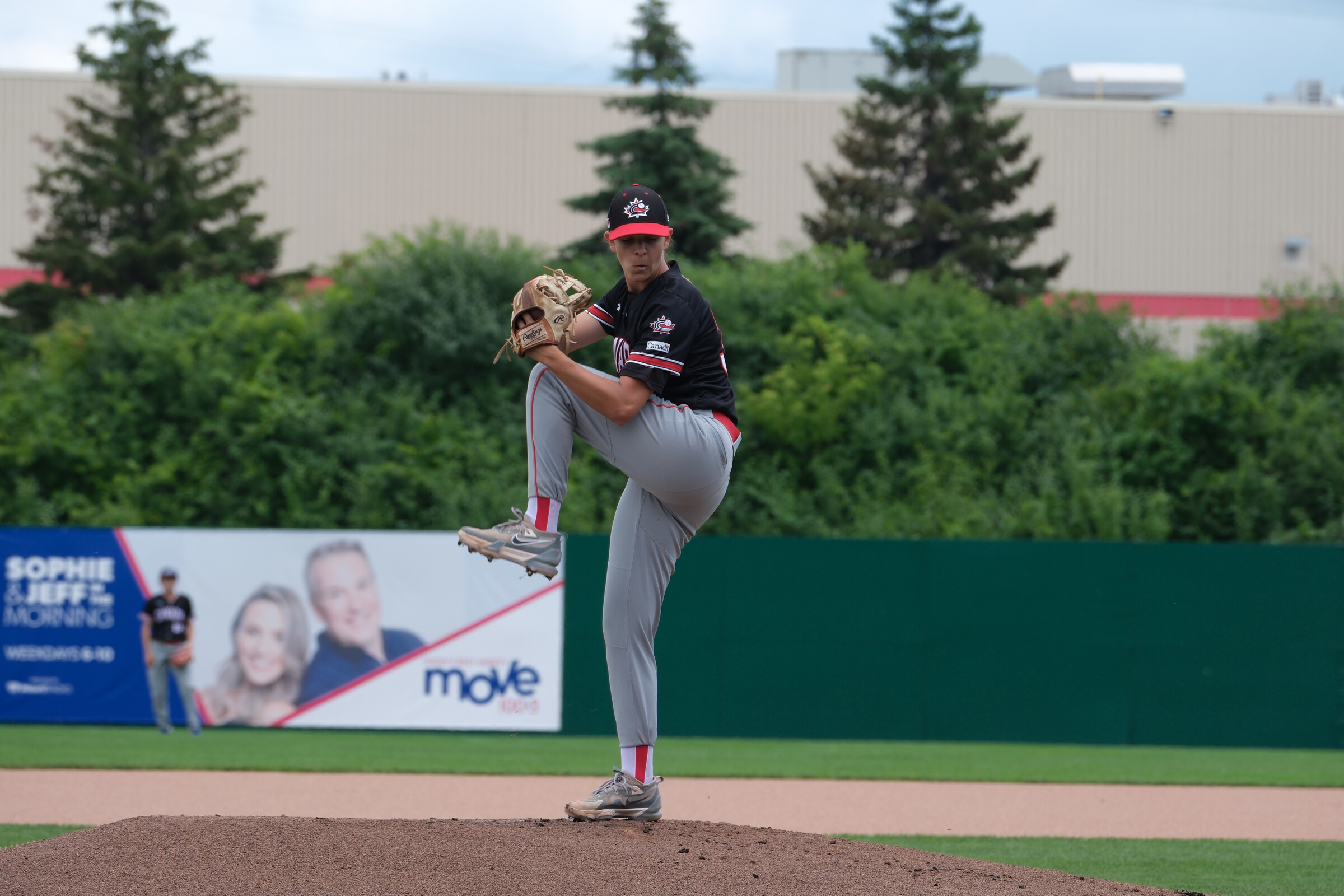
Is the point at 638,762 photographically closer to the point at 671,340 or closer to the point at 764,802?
the point at 671,340

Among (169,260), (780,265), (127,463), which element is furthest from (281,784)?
(169,260)

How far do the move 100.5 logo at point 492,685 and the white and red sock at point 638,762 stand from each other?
32.7ft

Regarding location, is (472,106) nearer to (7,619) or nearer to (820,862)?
(7,619)

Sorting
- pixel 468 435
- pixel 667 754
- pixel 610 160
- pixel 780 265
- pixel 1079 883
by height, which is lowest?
pixel 667 754

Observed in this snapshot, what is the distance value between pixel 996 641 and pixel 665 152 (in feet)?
41.7

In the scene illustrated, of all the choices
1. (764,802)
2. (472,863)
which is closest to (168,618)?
(764,802)

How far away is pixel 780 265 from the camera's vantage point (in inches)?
938

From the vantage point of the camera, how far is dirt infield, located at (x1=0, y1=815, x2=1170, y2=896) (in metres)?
4.38

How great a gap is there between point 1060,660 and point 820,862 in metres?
11.4

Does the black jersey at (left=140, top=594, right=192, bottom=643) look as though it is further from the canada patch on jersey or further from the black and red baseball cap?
the canada patch on jersey

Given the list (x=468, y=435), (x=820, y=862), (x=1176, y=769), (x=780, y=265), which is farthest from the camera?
(x=780, y=265)

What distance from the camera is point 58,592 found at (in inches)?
614

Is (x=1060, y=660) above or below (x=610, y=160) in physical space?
below

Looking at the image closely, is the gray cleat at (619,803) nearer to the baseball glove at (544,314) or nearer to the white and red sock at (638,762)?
the white and red sock at (638,762)
